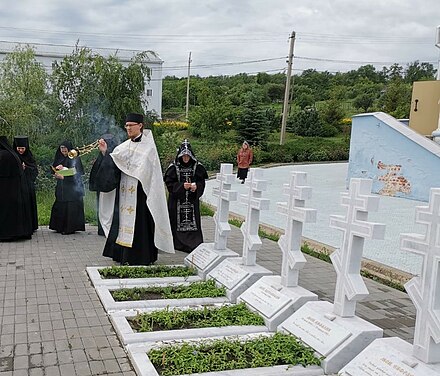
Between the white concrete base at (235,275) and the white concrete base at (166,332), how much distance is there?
856 mm

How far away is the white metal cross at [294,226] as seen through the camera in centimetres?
516

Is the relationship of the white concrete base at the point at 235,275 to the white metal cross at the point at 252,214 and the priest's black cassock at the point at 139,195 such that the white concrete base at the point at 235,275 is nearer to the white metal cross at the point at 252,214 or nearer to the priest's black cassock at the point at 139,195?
the white metal cross at the point at 252,214

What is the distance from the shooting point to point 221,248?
697 centimetres

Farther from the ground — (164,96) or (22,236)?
(164,96)

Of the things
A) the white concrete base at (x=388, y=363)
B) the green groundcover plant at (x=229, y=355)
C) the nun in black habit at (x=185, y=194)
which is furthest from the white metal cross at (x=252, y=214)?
Result: the white concrete base at (x=388, y=363)

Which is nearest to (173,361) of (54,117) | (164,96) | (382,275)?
(382,275)

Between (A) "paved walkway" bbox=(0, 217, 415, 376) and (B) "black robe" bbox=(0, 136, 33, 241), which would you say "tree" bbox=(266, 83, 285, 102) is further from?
(B) "black robe" bbox=(0, 136, 33, 241)

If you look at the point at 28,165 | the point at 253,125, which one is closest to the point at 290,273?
the point at 28,165

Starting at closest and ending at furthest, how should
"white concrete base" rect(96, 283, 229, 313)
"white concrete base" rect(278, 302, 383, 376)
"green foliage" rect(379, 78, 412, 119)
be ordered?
"white concrete base" rect(278, 302, 383, 376) → "white concrete base" rect(96, 283, 229, 313) → "green foliage" rect(379, 78, 412, 119)

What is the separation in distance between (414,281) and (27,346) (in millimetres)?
3191

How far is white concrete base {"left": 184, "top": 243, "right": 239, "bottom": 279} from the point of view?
6.66 meters

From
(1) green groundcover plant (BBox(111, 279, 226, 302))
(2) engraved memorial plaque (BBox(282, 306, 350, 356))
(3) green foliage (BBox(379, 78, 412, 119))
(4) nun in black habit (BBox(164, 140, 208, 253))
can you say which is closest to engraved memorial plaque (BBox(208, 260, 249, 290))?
(1) green groundcover plant (BBox(111, 279, 226, 302))

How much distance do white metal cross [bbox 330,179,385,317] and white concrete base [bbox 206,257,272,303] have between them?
4.76ft

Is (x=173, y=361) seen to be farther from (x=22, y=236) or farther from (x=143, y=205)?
(x=22, y=236)
